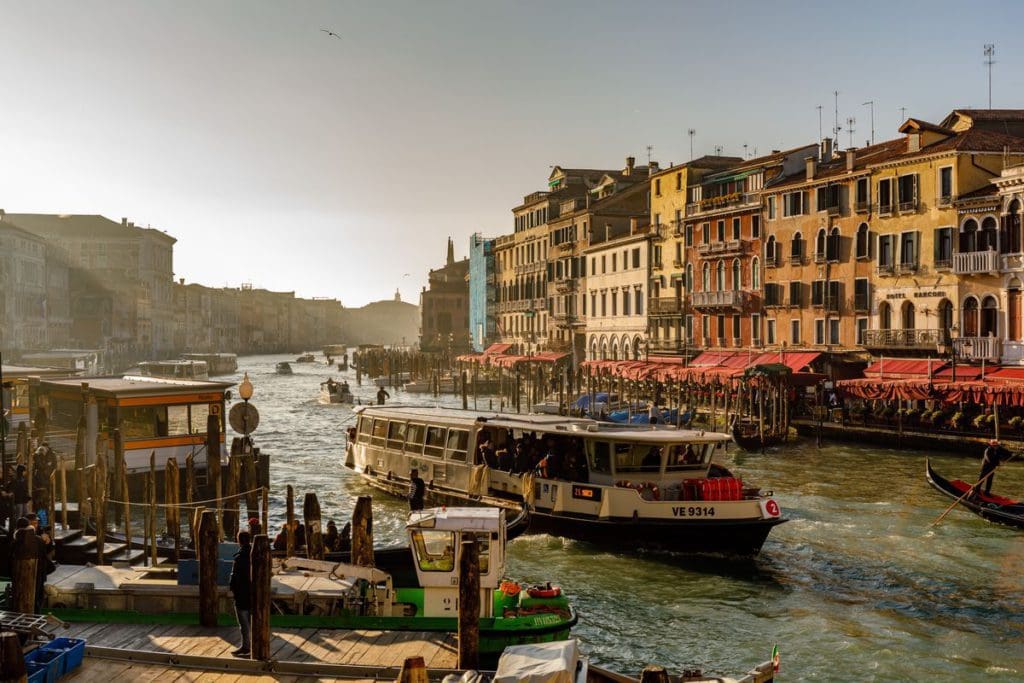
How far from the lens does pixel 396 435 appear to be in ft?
83.5

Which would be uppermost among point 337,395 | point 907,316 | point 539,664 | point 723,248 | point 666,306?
point 723,248

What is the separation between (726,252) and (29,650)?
44.6 m

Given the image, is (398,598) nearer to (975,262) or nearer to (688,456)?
(688,456)

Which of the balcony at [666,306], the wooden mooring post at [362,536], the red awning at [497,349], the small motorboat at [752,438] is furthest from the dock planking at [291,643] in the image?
the red awning at [497,349]

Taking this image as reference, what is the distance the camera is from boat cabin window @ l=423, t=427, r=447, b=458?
2345cm

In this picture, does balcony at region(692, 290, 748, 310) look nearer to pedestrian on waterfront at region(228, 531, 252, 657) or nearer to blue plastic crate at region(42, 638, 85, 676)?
pedestrian on waterfront at region(228, 531, 252, 657)

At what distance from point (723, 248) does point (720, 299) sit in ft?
8.67

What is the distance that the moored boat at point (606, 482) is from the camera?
19000mm

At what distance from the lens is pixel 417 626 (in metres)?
12.5

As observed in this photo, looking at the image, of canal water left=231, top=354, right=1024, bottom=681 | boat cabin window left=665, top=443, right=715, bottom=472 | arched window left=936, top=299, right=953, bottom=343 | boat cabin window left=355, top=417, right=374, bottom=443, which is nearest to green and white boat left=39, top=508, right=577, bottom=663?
canal water left=231, top=354, right=1024, bottom=681

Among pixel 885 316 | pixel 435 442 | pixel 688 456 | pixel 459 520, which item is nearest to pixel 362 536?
pixel 459 520

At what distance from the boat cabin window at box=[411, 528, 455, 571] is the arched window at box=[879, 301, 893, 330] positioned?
32987 millimetres

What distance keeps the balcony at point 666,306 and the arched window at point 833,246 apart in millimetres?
11456

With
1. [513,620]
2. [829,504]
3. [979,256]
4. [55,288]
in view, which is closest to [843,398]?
[979,256]
